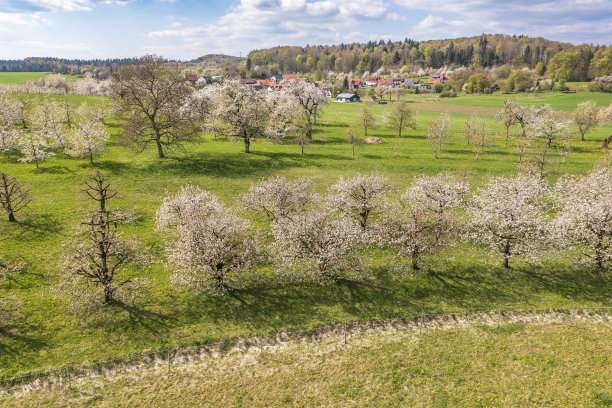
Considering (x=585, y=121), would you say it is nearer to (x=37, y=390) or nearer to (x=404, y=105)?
(x=404, y=105)

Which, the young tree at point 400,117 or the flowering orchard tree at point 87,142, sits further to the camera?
the young tree at point 400,117

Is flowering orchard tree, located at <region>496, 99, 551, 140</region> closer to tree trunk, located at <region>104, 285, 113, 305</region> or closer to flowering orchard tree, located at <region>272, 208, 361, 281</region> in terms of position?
flowering orchard tree, located at <region>272, 208, 361, 281</region>

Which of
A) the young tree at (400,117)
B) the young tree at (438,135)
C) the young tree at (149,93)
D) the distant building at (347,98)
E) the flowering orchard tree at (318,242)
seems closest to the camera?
the flowering orchard tree at (318,242)

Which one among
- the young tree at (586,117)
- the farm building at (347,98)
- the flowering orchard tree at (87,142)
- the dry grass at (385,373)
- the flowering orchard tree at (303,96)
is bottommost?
the dry grass at (385,373)

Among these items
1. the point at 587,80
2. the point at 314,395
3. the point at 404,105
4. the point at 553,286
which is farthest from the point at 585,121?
the point at 587,80

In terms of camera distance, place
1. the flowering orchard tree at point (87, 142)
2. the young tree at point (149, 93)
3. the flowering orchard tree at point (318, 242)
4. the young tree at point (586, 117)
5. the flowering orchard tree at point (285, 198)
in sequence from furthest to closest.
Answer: the young tree at point (586, 117)
the flowering orchard tree at point (87, 142)
the young tree at point (149, 93)
the flowering orchard tree at point (285, 198)
the flowering orchard tree at point (318, 242)

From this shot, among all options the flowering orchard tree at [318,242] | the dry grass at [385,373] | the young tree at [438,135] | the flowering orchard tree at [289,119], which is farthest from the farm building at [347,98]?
the dry grass at [385,373]

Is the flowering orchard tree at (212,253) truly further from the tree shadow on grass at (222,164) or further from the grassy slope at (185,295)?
the tree shadow on grass at (222,164)

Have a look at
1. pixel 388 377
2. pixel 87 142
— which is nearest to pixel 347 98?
pixel 87 142
